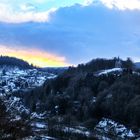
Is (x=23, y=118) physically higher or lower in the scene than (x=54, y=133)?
higher

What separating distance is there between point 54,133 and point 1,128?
502ft

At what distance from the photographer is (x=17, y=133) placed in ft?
107

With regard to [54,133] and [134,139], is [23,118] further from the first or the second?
[134,139]

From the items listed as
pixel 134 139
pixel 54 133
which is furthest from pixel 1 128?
pixel 134 139

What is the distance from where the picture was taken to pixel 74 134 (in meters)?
189

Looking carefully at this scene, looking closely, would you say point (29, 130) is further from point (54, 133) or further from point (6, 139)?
point (54, 133)

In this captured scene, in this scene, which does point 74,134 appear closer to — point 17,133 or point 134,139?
point 134,139

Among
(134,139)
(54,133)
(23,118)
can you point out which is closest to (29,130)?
(23,118)

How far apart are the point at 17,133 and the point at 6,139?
2.40 ft

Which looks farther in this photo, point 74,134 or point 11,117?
point 74,134

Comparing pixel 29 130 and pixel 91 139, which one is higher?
pixel 29 130

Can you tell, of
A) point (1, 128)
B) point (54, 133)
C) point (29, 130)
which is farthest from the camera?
point (54, 133)

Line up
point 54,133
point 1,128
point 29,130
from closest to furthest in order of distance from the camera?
point 1,128 < point 29,130 < point 54,133

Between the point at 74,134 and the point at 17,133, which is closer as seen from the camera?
the point at 17,133
